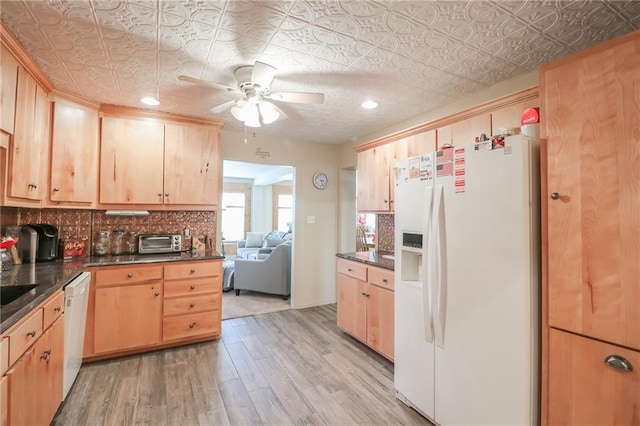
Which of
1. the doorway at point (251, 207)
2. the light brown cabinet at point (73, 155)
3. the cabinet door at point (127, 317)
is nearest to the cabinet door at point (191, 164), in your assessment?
the light brown cabinet at point (73, 155)

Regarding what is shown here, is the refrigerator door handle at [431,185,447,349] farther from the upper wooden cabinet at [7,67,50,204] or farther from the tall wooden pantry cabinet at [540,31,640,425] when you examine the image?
the upper wooden cabinet at [7,67,50,204]

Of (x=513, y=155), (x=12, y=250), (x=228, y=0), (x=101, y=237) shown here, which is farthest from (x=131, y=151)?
(x=513, y=155)

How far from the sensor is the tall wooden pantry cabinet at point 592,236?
1.25 m

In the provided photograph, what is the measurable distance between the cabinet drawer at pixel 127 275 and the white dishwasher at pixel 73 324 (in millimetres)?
287

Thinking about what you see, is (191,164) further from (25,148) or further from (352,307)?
(352,307)

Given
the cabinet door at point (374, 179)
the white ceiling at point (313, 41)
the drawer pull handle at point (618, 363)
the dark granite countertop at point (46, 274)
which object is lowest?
the drawer pull handle at point (618, 363)

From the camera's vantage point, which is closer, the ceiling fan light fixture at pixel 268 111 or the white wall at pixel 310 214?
the ceiling fan light fixture at pixel 268 111

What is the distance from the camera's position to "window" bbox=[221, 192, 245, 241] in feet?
29.0

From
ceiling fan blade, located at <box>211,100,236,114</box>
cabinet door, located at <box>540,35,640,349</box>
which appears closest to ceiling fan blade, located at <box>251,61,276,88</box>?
ceiling fan blade, located at <box>211,100,236,114</box>

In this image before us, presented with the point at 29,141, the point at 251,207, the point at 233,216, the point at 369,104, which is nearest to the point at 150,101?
the point at 29,141

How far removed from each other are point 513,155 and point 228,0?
1.64 m

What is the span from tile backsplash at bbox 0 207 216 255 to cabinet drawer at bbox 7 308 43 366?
1545 millimetres

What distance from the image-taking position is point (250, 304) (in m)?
4.51

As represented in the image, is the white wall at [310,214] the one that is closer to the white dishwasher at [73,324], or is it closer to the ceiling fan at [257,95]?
the ceiling fan at [257,95]
